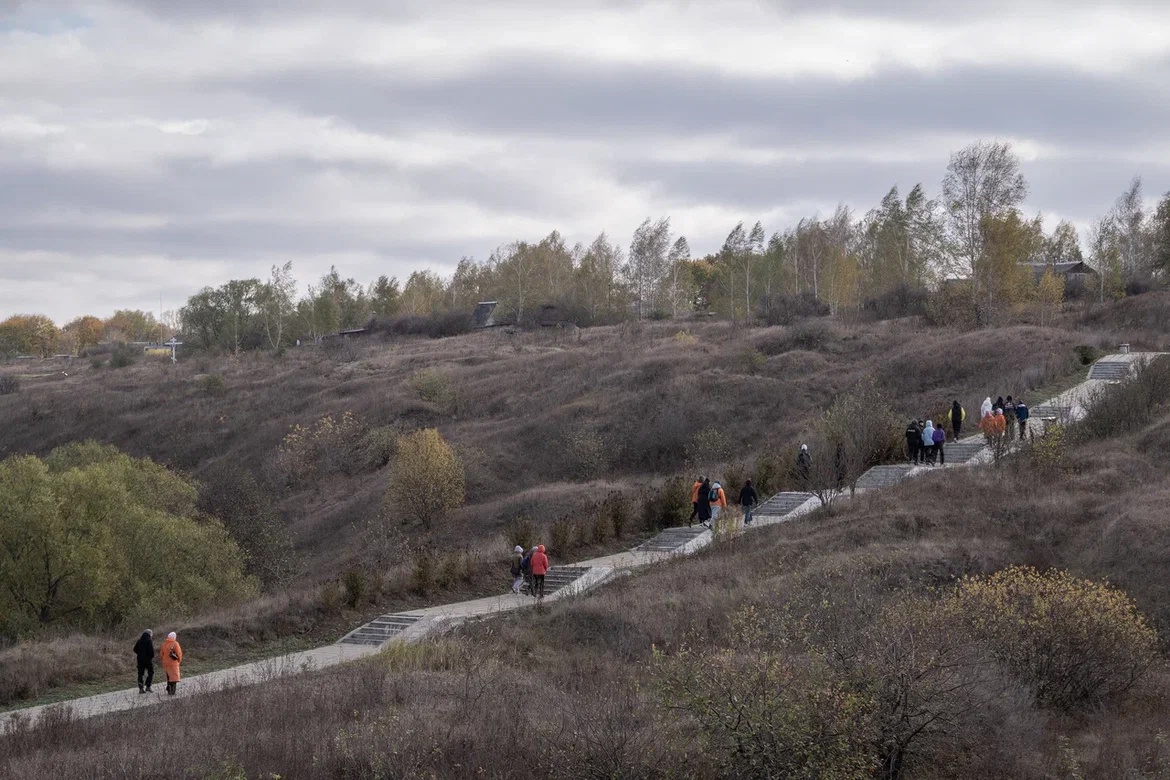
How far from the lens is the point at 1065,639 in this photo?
Result: 11688mm

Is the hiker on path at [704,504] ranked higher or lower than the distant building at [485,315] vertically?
lower

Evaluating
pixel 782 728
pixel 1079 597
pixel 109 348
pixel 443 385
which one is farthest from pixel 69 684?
pixel 109 348

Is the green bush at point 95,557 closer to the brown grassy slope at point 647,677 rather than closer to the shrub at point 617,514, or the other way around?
the shrub at point 617,514

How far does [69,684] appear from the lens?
51.1 ft

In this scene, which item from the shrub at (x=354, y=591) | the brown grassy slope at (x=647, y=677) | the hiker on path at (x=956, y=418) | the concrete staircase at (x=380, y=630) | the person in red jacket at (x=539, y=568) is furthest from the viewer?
the hiker on path at (x=956, y=418)

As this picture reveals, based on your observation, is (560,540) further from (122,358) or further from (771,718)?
(122,358)

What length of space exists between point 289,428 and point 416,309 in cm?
5001

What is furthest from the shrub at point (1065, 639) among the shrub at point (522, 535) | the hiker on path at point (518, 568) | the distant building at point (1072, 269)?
the distant building at point (1072, 269)

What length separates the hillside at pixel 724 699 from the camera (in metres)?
8.74

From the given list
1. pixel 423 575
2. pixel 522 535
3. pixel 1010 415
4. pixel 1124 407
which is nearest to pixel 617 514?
pixel 522 535

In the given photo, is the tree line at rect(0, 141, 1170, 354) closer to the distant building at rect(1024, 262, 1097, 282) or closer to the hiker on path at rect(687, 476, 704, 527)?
the distant building at rect(1024, 262, 1097, 282)

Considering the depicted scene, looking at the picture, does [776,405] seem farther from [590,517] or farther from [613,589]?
[613,589]

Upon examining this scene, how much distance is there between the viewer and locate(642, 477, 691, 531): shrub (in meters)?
25.4

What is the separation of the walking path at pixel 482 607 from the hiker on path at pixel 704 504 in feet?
0.95
